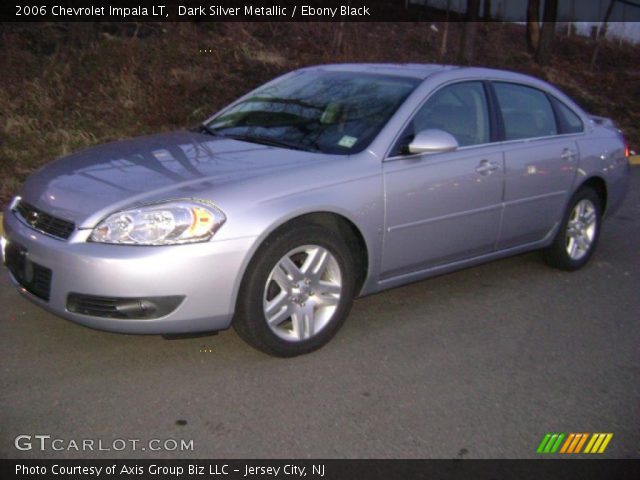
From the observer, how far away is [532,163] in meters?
5.44

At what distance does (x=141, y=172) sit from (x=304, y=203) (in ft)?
2.98

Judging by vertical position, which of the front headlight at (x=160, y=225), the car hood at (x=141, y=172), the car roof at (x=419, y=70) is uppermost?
the car roof at (x=419, y=70)

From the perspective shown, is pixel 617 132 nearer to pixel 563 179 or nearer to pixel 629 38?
pixel 563 179

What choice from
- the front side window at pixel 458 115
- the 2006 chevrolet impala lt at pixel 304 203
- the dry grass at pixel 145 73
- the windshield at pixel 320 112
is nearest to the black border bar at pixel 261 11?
the dry grass at pixel 145 73

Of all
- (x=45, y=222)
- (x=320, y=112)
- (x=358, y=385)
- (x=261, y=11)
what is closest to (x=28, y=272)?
(x=45, y=222)

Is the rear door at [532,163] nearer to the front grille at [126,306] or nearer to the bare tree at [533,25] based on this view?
the front grille at [126,306]

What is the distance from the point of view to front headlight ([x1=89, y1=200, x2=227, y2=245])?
12.2ft

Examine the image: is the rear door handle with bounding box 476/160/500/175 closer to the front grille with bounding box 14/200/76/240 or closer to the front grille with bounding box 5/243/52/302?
the front grille with bounding box 14/200/76/240

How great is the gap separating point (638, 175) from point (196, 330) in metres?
8.79

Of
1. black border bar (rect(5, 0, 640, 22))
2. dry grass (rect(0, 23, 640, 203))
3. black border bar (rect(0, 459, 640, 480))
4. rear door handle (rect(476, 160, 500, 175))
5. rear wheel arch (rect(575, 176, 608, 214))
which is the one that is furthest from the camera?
black border bar (rect(5, 0, 640, 22))

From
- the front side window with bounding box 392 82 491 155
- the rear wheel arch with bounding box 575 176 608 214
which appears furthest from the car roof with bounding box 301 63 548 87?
the rear wheel arch with bounding box 575 176 608 214

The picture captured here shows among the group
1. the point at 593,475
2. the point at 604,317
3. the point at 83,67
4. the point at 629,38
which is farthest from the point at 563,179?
the point at 629,38

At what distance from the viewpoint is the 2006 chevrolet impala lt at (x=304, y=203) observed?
3756mm

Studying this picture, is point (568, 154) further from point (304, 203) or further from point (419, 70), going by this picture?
point (304, 203)
